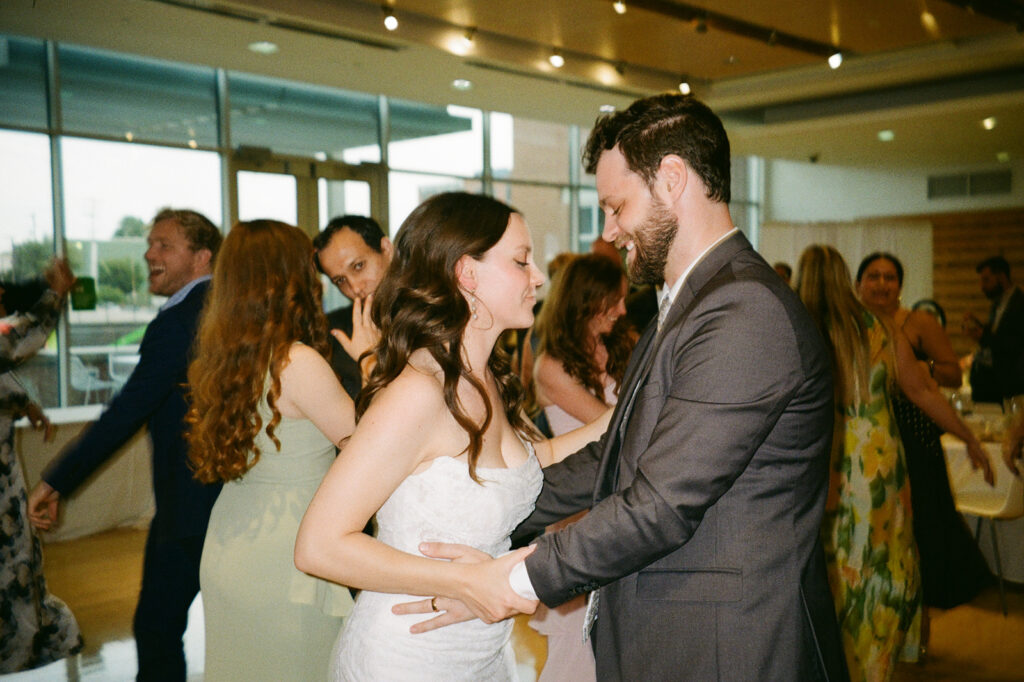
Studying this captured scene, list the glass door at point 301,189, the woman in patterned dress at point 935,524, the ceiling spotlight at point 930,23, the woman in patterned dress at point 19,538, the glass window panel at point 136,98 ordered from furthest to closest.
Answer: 1. the glass door at point 301,189
2. the glass window panel at point 136,98
3. the ceiling spotlight at point 930,23
4. the woman in patterned dress at point 935,524
5. the woman in patterned dress at point 19,538

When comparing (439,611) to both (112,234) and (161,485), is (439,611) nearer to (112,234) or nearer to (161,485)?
(161,485)

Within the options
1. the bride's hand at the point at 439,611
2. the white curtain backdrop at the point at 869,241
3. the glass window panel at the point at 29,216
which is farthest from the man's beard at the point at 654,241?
the white curtain backdrop at the point at 869,241

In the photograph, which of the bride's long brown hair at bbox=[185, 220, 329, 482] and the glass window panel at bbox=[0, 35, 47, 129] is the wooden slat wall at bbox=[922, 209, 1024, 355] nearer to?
the glass window panel at bbox=[0, 35, 47, 129]

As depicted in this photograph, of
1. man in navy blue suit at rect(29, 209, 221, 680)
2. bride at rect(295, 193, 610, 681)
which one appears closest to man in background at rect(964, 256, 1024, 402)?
bride at rect(295, 193, 610, 681)

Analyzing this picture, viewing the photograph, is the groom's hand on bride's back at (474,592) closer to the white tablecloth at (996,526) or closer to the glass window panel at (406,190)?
the white tablecloth at (996,526)

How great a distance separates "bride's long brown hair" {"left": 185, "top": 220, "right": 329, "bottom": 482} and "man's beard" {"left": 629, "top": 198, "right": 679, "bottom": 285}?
108 cm

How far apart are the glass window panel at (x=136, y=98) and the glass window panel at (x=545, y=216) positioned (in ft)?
13.3

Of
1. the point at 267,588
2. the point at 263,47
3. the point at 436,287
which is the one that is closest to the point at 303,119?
the point at 263,47

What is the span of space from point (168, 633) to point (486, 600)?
1.57 m

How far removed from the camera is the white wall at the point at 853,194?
40.5 ft

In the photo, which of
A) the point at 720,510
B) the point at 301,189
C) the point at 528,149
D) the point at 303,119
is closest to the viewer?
the point at 720,510

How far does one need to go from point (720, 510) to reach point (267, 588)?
1357 millimetres

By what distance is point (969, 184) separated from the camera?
40.6 ft

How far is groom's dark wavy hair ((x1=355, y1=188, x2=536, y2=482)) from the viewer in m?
1.69
